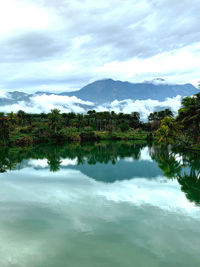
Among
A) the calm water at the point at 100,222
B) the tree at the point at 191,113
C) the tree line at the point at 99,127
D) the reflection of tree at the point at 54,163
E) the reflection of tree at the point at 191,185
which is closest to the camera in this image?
the calm water at the point at 100,222

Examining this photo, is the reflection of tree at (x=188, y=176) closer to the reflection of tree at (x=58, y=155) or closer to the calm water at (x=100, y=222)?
the calm water at (x=100, y=222)

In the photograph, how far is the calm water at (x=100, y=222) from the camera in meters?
11.5

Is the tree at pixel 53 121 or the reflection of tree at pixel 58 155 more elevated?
the tree at pixel 53 121

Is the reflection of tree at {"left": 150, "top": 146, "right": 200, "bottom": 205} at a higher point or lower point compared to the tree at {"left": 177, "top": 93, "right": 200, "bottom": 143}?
lower

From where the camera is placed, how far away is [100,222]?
1591 centimetres

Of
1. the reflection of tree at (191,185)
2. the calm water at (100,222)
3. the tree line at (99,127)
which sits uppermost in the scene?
the tree line at (99,127)

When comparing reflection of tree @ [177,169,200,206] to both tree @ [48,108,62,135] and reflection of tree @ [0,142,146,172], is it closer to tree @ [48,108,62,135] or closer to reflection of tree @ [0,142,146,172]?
reflection of tree @ [0,142,146,172]

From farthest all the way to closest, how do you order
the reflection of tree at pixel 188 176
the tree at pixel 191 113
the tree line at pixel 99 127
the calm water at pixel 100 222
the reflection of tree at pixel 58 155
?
the tree line at pixel 99 127 < the tree at pixel 191 113 < the reflection of tree at pixel 58 155 < the reflection of tree at pixel 188 176 < the calm water at pixel 100 222

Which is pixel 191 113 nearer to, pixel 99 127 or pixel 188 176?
pixel 188 176

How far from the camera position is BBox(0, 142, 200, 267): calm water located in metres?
11.5

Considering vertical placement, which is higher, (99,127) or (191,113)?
(191,113)

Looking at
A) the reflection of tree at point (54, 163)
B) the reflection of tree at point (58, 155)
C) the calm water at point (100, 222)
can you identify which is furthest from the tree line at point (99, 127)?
the reflection of tree at point (54, 163)

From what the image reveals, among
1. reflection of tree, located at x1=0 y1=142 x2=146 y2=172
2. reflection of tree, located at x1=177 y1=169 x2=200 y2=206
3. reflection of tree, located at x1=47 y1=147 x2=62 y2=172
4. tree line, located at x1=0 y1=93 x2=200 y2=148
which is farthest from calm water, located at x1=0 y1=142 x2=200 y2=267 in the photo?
tree line, located at x1=0 y1=93 x2=200 y2=148

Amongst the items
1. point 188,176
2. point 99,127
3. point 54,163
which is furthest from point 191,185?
point 99,127
